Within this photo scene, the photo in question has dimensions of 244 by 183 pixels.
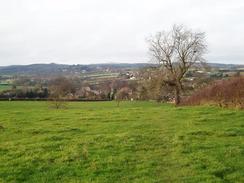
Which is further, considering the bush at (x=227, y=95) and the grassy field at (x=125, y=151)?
the bush at (x=227, y=95)

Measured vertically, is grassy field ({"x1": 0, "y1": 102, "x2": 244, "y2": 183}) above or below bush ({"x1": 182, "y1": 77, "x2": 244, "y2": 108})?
below

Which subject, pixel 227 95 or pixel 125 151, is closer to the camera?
pixel 125 151

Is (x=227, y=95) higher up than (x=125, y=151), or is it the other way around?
(x=227, y=95)

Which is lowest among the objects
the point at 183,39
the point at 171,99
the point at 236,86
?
the point at 171,99

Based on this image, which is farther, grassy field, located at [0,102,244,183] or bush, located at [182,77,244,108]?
bush, located at [182,77,244,108]

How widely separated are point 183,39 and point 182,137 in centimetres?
3953

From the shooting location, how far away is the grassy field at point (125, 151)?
10.6 meters

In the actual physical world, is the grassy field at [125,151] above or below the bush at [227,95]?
below

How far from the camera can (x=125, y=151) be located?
13.1 metres

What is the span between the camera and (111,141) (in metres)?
14.5

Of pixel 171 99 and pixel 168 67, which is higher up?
pixel 168 67

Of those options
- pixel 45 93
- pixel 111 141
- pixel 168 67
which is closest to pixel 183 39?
pixel 168 67

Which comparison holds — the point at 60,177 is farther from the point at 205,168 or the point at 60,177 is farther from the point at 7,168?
the point at 205,168

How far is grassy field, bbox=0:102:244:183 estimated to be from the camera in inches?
416
